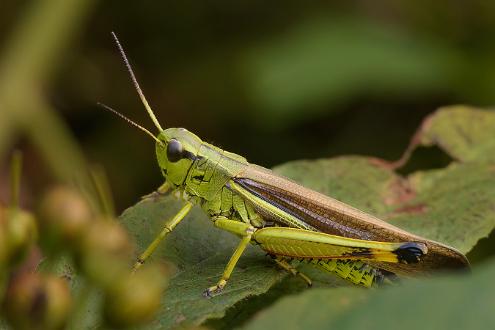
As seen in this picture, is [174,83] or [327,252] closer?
[327,252]

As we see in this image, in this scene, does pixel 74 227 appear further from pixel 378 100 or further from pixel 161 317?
pixel 378 100

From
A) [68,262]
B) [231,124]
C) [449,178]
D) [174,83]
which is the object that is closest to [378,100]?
[231,124]

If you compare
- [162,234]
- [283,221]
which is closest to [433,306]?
[162,234]

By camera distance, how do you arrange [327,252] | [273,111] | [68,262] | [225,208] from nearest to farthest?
[68,262] → [327,252] → [225,208] → [273,111]

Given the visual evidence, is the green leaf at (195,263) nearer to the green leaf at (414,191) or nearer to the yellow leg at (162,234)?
the yellow leg at (162,234)

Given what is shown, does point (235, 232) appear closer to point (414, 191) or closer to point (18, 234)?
point (414, 191)

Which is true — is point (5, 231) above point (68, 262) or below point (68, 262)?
above
